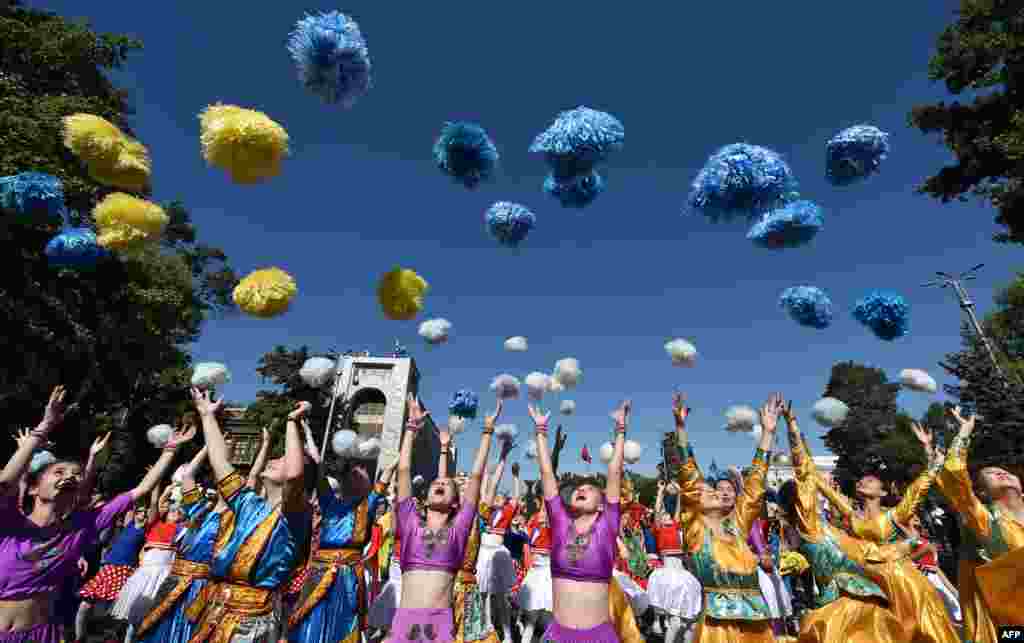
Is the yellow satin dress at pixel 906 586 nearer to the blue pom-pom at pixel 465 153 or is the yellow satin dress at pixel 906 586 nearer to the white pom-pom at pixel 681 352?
the white pom-pom at pixel 681 352

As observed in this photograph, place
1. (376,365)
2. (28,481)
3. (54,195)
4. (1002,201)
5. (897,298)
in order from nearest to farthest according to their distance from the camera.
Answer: (28,481) < (897,298) < (54,195) < (1002,201) < (376,365)

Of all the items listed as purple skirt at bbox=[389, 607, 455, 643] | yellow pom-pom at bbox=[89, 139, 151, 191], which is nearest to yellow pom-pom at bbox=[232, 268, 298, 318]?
yellow pom-pom at bbox=[89, 139, 151, 191]

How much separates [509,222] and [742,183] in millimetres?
2745

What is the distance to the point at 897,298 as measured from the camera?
19.9ft

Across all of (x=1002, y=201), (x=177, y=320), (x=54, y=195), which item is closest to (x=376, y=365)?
(x=177, y=320)

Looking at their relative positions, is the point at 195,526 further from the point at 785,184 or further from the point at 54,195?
the point at 785,184

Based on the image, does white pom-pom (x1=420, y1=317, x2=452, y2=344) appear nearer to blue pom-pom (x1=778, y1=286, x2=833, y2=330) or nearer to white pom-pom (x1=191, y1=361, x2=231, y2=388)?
white pom-pom (x1=191, y1=361, x2=231, y2=388)

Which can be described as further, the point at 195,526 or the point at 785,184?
the point at 195,526

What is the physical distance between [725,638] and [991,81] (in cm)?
1262

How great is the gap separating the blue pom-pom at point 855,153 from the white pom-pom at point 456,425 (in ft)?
17.4

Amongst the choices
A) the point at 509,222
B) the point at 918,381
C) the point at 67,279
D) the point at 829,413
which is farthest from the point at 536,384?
the point at 67,279

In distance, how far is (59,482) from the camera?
3.48 metres

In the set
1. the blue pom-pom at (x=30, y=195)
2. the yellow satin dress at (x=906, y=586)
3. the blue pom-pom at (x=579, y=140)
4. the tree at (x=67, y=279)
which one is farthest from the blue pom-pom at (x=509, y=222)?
the tree at (x=67, y=279)

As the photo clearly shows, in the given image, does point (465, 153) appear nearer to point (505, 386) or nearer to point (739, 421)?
point (505, 386)
